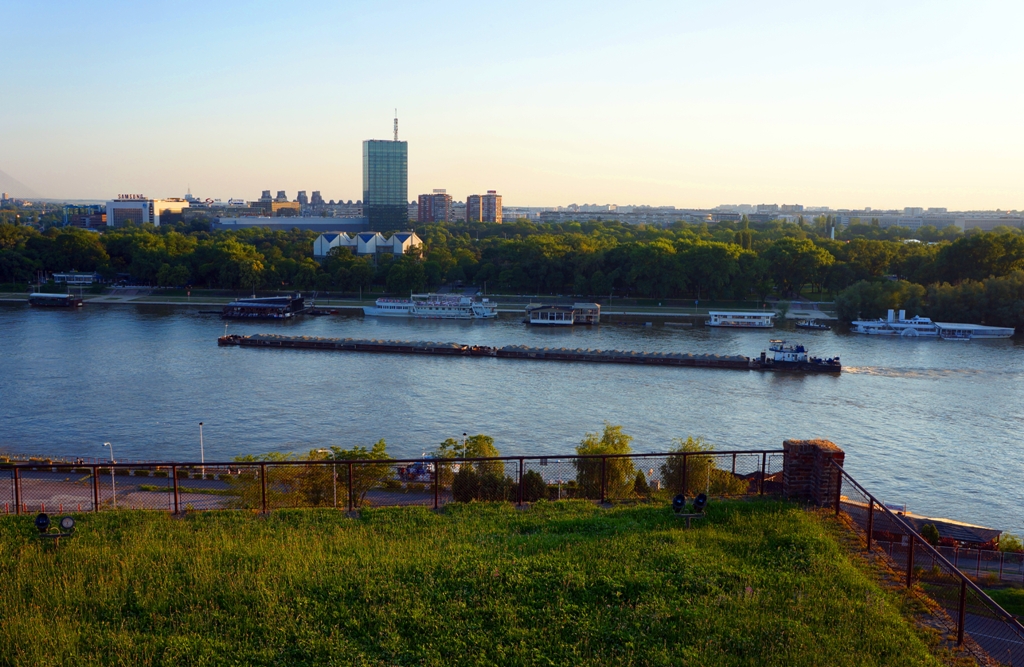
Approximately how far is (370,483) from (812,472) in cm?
529

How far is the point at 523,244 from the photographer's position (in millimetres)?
44719

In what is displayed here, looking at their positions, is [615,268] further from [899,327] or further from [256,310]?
[256,310]

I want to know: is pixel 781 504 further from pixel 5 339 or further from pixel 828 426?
pixel 5 339

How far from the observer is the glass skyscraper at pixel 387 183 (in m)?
78.8

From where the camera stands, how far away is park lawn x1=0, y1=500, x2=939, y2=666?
3.99m

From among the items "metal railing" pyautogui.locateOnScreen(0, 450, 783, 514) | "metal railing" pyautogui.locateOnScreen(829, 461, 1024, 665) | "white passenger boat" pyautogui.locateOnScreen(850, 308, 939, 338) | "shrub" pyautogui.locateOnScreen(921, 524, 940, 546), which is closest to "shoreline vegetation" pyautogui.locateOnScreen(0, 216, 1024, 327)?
"white passenger boat" pyautogui.locateOnScreen(850, 308, 939, 338)

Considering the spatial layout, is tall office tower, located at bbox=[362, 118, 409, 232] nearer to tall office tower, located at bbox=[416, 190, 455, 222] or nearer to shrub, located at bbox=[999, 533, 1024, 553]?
tall office tower, located at bbox=[416, 190, 455, 222]

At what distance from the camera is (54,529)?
17.8 feet

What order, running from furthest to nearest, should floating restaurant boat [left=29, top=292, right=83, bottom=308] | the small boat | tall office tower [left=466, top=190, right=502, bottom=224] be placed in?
tall office tower [left=466, top=190, right=502, bottom=224]
floating restaurant boat [left=29, top=292, right=83, bottom=308]
the small boat

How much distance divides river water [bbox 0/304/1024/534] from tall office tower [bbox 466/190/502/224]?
75517 millimetres

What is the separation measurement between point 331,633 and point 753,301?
36.4m

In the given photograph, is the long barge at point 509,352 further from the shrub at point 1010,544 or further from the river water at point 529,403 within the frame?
the shrub at point 1010,544

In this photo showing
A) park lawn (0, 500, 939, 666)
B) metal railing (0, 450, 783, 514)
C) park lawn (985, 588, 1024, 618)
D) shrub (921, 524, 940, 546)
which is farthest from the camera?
shrub (921, 524, 940, 546)

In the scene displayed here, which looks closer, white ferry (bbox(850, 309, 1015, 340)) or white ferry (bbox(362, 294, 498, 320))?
white ferry (bbox(850, 309, 1015, 340))
